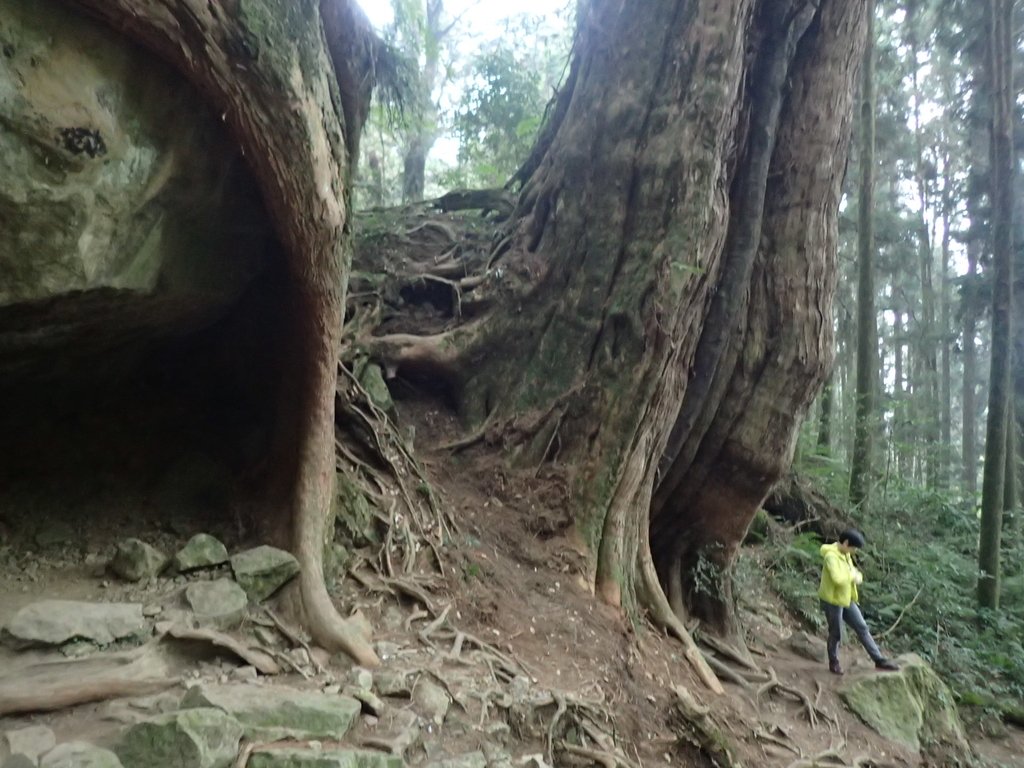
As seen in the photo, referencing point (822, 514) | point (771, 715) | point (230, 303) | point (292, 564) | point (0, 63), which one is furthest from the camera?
point (822, 514)

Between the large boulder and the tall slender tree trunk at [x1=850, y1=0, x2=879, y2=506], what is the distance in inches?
386

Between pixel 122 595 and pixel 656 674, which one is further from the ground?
pixel 122 595

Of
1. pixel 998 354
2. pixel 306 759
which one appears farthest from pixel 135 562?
pixel 998 354

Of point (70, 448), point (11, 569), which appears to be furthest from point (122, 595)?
point (70, 448)

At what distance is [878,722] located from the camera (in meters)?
6.35

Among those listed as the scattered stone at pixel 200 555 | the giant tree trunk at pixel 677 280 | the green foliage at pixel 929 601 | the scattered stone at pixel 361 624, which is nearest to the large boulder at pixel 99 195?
the scattered stone at pixel 200 555

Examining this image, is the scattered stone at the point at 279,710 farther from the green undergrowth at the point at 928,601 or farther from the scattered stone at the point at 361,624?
the green undergrowth at the point at 928,601

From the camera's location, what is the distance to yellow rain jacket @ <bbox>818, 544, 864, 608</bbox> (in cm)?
707

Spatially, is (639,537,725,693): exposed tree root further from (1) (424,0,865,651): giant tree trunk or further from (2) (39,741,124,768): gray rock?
(2) (39,741,124,768): gray rock

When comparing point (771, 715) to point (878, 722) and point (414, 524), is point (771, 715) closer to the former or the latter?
point (878, 722)

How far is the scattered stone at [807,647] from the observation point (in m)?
7.68

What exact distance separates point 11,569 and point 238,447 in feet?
4.84

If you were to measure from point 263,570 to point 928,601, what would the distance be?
9164mm

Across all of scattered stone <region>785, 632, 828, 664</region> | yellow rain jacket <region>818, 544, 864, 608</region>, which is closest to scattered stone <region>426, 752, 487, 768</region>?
yellow rain jacket <region>818, 544, 864, 608</region>
